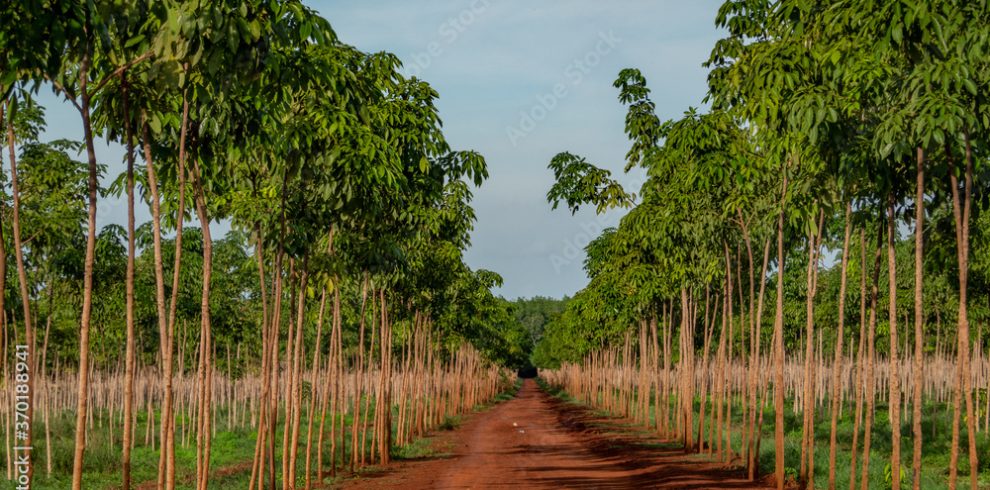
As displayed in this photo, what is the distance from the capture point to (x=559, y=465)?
23.7 meters

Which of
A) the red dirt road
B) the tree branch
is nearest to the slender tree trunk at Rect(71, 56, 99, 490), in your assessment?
the tree branch

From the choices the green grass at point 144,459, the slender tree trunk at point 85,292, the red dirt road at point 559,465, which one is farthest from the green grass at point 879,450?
the slender tree trunk at point 85,292

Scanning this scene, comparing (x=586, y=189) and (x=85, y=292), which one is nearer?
(x=85, y=292)

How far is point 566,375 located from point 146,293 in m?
80.0

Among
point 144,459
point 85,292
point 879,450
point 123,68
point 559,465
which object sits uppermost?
point 123,68

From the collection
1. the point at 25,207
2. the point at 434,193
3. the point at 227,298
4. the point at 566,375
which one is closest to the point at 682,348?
the point at 434,193

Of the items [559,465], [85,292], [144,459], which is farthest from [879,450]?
[85,292]

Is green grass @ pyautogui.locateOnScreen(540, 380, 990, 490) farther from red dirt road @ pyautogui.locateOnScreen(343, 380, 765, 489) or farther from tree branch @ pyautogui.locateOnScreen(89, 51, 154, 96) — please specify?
tree branch @ pyautogui.locateOnScreen(89, 51, 154, 96)

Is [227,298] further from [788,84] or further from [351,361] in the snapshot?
[351,361]

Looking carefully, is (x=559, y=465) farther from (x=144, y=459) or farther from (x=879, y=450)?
(x=144, y=459)

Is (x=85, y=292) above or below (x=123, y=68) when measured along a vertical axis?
below

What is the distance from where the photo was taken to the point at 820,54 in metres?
12.4

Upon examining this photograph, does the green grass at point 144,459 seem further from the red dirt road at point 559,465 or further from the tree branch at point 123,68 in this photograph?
the tree branch at point 123,68

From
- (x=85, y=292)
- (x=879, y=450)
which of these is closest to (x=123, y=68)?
(x=85, y=292)
